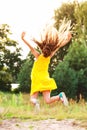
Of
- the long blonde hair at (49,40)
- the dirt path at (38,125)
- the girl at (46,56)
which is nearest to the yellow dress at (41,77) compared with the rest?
the girl at (46,56)

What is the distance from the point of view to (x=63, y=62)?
27.3m

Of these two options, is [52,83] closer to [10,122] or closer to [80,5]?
[10,122]

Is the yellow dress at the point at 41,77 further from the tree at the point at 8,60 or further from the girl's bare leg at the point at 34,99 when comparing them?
the tree at the point at 8,60

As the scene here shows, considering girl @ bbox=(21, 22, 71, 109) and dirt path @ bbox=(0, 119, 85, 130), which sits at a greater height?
girl @ bbox=(21, 22, 71, 109)

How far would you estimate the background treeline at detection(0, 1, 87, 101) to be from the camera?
26.3 metres

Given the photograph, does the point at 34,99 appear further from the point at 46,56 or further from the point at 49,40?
the point at 49,40

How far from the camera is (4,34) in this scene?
44.4m

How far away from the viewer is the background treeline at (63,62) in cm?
2631

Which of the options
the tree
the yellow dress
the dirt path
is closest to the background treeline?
the tree

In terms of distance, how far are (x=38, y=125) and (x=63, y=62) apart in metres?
20.6

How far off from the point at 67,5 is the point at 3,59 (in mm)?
8592

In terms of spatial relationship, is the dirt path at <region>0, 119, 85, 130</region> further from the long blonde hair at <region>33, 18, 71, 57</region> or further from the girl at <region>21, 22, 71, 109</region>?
the long blonde hair at <region>33, 18, 71, 57</region>

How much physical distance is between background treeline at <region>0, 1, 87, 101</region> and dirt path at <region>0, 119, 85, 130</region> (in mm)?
18460

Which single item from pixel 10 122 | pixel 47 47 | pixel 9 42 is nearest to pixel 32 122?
pixel 10 122
